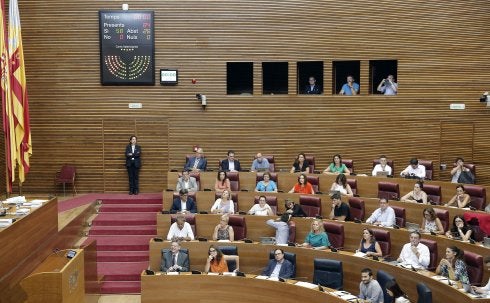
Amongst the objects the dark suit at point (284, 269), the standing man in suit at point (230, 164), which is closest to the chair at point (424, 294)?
the dark suit at point (284, 269)

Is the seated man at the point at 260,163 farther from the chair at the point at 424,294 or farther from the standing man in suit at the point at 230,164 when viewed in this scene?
the chair at the point at 424,294

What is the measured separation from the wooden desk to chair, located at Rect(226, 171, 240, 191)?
2431 mm

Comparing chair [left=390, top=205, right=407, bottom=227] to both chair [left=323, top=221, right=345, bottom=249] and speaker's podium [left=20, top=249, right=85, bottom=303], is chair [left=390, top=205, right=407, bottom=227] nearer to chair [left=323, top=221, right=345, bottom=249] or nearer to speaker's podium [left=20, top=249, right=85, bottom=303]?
chair [left=323, top=221, right=345, bottom=249]

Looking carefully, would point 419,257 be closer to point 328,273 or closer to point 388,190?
point 328,273

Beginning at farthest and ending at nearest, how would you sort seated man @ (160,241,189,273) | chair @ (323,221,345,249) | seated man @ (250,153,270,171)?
seated man @ (250,153,270,171)
chair @ (323,221,345,249)
seated man @ (160,241,189,273)

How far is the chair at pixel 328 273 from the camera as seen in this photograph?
7344 millimetres

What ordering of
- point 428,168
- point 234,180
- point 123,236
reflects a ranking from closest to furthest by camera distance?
point 123,236
point 234,180
point 428,168

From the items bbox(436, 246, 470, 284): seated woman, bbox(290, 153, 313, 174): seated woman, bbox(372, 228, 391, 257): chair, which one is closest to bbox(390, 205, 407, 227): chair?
bbox(372, 228, 391, 257): chair

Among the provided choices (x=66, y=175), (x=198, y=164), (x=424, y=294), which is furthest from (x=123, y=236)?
(x=424, y=294)

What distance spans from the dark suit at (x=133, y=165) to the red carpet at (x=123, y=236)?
227mm

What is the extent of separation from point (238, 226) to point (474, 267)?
3241 mm

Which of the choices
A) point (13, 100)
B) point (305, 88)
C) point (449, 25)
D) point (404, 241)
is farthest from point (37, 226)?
point (449, 25)

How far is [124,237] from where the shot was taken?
10070 mm

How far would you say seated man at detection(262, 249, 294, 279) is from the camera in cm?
770
